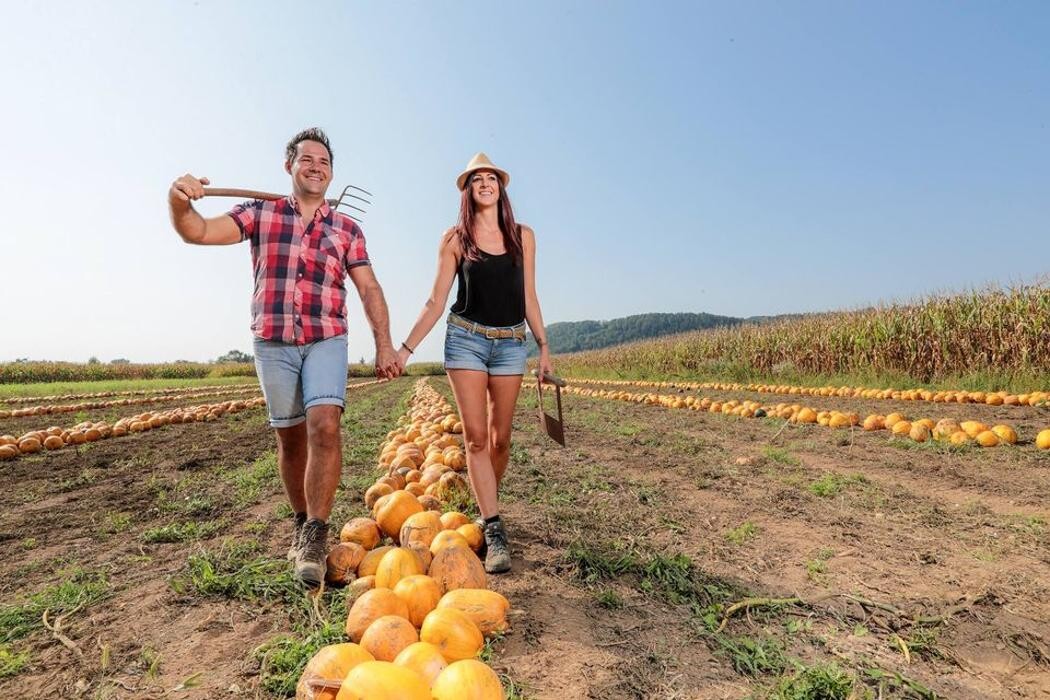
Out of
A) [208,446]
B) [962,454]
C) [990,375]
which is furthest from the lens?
[990,375]

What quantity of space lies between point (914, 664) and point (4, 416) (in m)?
18.5

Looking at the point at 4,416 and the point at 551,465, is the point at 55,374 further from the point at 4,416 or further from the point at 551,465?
the point at 551,465

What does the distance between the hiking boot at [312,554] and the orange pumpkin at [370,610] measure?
671 mm

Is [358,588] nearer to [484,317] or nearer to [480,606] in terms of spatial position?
[480,606]

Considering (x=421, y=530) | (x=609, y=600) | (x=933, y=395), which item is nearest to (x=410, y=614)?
(x=421, y=530)

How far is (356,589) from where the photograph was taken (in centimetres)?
265

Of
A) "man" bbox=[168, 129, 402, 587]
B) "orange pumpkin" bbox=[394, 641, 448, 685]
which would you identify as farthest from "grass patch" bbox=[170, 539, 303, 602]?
"orange pumpkin" bbox=[394, 641, 448, 685]

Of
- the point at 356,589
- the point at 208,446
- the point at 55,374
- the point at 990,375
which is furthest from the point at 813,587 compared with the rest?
the point at 55,374

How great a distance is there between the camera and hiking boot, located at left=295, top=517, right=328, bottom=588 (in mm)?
2855

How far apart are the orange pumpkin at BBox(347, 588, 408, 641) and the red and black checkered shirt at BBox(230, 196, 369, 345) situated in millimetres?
1462

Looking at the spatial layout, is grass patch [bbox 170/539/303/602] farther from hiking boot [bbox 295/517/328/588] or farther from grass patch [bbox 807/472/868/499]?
grass patch [bbox 807/472/868/499]

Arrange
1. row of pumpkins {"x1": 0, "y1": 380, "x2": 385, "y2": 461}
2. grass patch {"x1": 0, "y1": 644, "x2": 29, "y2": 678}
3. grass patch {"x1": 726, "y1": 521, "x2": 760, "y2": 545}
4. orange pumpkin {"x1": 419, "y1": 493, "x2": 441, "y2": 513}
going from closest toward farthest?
grass patch {"x1": 0, "y1": 644, "x2": 29, "y2": 678}
grass patch {"x1": 726, "y1": 521, "x2": 760, "y2": 545}
orange pumpkin {"x1": 419, "y1": 493, "x2": 441, "y2": 513}
row of pumpkins {"x1": 0, "y1": 380, "x2": 385, "y2": 461}

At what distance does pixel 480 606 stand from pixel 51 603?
2.34 metres

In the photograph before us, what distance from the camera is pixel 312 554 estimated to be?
9.64 feet
